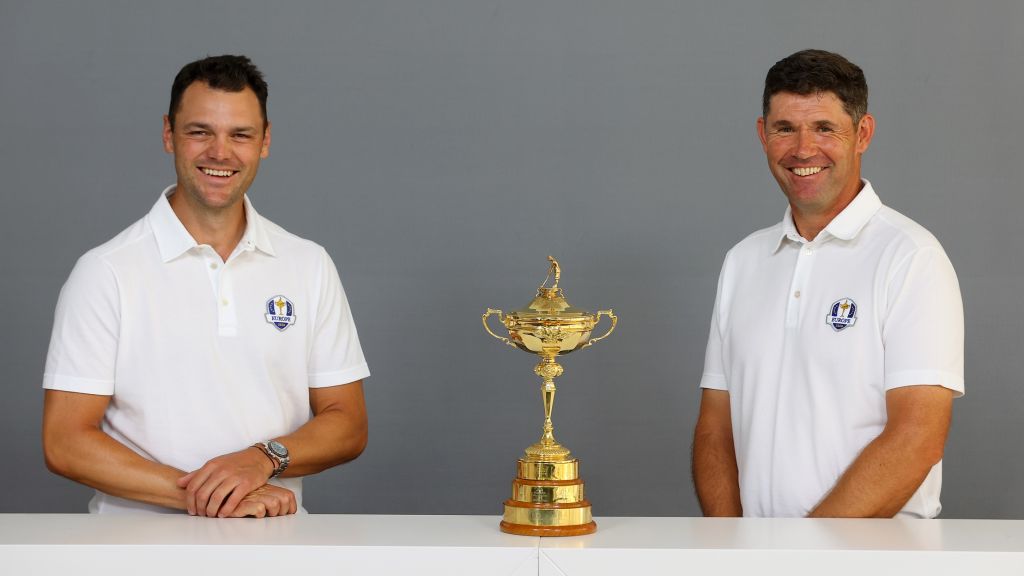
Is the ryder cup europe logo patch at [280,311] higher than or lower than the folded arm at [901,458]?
higher

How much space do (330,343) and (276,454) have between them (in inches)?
11.8

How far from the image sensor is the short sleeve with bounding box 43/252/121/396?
2.24 m

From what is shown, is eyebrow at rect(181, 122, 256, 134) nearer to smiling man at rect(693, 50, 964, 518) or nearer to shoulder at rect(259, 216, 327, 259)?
shoulder at rect(259, 216, 327, 259)

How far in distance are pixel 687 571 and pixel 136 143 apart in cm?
250

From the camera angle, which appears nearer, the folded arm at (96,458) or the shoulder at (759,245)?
the folded arm at (96,458)

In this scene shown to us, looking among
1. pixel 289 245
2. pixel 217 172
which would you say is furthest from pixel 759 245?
pixel 217 172

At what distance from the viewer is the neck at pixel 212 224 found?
2.40m

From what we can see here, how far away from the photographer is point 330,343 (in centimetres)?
246

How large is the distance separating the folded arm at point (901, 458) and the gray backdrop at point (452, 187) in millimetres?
1395

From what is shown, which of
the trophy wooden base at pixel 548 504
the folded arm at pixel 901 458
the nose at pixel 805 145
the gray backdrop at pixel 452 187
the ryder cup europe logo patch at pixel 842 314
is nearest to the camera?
the trophy wooden base at pixel 548 504

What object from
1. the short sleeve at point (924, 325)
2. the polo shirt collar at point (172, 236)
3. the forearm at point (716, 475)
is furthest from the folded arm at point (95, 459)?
→ the short sleeve at point (924, 325)

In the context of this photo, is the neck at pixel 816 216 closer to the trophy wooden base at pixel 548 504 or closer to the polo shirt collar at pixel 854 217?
the polo shirt collar at pixel 854 217

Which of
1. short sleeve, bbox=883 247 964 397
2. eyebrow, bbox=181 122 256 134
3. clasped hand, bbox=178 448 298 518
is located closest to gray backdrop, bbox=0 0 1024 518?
eyebrow, bbox=181 122 256 134

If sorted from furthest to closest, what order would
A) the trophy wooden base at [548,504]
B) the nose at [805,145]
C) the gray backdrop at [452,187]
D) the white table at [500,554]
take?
the gray backdrop at [452,187]
the nose at [805,145]
the trophy wooden base at [548,504]
the white table at [500,554]
